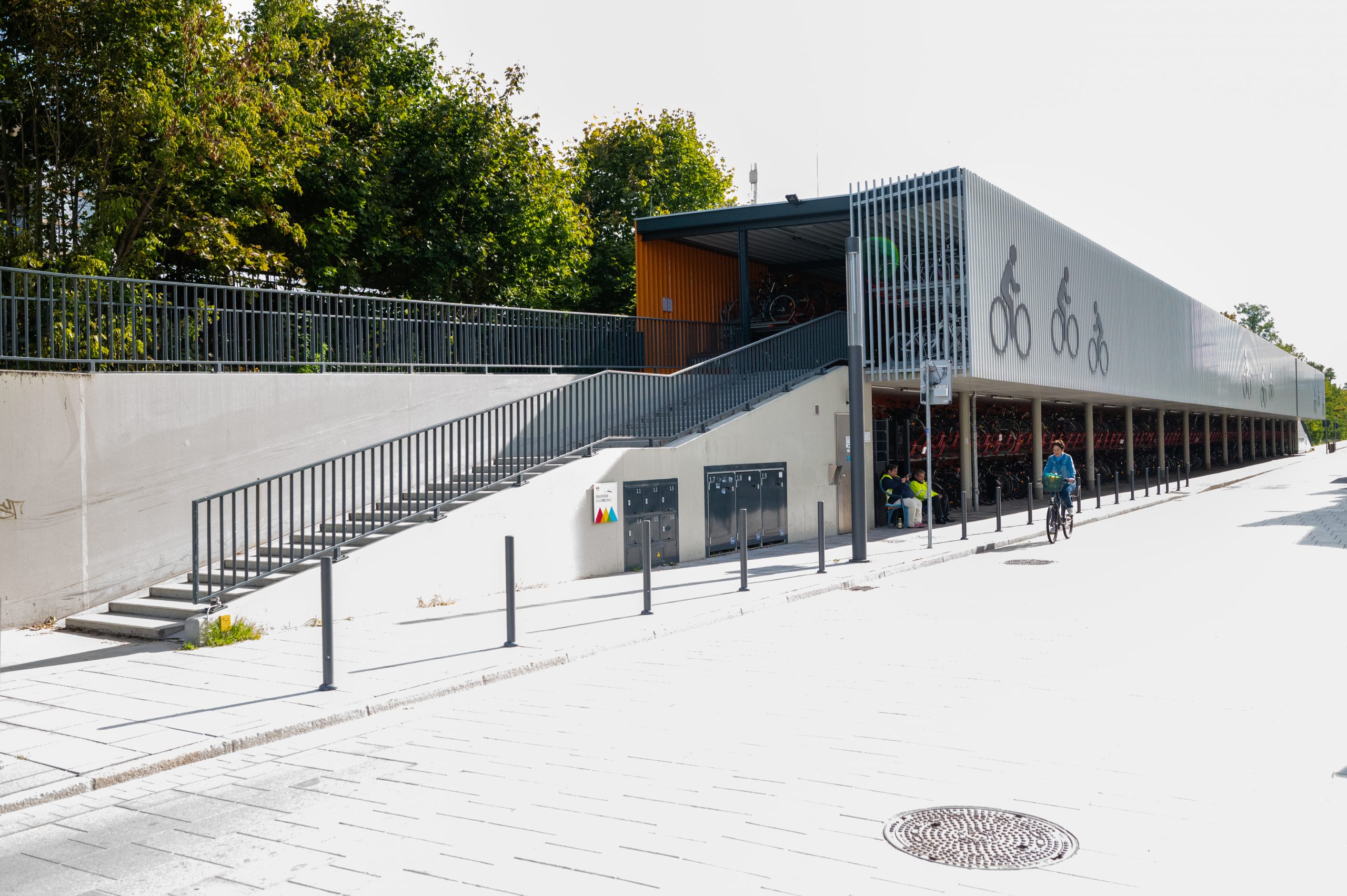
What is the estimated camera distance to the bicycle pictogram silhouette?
21.9 m

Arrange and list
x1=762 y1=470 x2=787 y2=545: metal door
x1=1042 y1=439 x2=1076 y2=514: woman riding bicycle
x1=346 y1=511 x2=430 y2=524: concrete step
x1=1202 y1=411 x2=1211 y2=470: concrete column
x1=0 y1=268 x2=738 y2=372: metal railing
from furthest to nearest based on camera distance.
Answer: x1=1202 y1=411 x2=1211 y2=470: concrete column, x1=1042 y1=439 x2=1076 y2=514: woman riding bicycle, x1=762 y1=470 x2=787 y2=545: metal door, x1=346 y1=511 x2=430 y2=524: concrete step, x1=0 y1=268 x2=738 y2=372: metal railing

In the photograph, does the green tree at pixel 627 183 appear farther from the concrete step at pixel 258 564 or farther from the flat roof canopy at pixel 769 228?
the concrete step at pixel 258 564

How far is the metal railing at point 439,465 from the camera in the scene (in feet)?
38.2

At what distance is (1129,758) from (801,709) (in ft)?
7.14

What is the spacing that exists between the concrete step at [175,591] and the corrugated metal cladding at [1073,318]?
15.0m

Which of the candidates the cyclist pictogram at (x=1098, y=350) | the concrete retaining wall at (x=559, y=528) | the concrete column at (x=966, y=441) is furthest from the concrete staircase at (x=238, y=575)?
the cyclist pictogram at (x=1098, y=350)

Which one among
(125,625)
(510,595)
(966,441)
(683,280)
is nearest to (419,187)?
(683,280)

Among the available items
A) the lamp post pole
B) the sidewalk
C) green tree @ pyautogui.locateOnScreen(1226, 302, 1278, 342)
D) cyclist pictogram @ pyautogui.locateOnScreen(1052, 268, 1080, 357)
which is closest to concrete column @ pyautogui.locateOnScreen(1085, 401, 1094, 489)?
cyclist pictogram @ pyautogui.locateOnScreen(1052, 268, 1080, 357)

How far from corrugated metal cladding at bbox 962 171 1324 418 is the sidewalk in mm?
9437

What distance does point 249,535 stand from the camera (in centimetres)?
1309

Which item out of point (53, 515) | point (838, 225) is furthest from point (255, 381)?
point (838, 225)

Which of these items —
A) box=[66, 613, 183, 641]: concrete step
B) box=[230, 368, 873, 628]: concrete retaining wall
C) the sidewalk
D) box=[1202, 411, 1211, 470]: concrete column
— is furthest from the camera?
box=[1202, 411, 1211, 470]: concrete column

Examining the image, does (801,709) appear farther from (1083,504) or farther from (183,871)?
(1083,504)

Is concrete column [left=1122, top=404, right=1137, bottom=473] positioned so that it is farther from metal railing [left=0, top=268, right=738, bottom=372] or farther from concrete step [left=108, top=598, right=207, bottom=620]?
concrete step [left=108, top=598, right=207, bottom=620]
